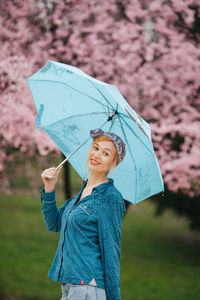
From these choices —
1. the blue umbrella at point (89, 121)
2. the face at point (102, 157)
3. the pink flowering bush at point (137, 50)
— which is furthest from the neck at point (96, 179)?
the pink flowering bush at point (137, 50)

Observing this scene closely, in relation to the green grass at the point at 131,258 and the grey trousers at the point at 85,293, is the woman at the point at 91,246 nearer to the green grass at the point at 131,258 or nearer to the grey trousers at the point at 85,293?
the grey trousers at the point at 85,293

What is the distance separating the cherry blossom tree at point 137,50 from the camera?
482 centimetres

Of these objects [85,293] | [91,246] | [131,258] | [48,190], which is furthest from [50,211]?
[131,258]

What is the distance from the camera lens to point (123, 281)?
6023 millimetres

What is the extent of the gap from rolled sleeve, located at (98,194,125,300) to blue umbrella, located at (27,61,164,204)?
1.12ft

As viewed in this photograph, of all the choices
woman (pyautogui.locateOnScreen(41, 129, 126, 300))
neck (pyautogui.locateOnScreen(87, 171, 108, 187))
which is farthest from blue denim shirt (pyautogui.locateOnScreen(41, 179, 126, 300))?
neck (pyautogui.locateOnScreen(87, 171, 108, 187))

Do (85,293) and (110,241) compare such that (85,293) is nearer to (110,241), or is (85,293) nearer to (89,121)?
(110,241)

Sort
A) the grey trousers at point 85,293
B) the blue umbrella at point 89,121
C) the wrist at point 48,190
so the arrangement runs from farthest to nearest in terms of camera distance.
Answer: the blue umbrella at point 89,121 → the wrist at point 48,190 → the grey trousers at point 85,293

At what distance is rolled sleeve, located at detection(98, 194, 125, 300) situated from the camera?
185cm

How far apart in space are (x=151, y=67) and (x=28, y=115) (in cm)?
200

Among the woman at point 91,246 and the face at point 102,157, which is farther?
the face at point 102,157

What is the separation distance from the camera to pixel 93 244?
1.89 meters

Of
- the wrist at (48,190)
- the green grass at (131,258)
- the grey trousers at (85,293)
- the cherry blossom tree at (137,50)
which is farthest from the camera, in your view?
the green grass at (131,258)

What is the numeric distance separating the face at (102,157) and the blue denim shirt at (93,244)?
16cm
